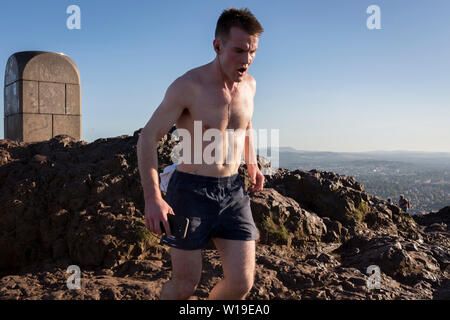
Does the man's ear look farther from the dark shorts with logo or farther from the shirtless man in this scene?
the dark shorts with logo

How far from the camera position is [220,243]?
99.5 inches

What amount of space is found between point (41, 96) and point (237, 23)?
Answer: 26.5ft

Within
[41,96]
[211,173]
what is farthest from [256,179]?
[41,96]

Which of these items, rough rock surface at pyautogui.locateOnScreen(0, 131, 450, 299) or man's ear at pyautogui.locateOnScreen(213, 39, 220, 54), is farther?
rough rock surface at pyautogui.locateOnScreen(0, 131, 450, 299)

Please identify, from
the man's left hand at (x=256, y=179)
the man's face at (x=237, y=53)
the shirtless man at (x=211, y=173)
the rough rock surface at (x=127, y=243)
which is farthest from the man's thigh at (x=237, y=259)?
the man's face at (x=237, y=53)

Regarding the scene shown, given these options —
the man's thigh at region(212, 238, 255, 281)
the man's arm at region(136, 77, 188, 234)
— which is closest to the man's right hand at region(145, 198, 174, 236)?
the man's arm at region(136, 77, 188, 234)

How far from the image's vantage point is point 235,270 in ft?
7.86

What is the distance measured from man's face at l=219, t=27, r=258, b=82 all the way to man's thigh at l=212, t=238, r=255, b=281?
107 centimetres

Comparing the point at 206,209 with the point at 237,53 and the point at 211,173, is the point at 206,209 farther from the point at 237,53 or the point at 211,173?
the point at 237,53

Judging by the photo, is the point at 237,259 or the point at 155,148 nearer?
the point at 155,148

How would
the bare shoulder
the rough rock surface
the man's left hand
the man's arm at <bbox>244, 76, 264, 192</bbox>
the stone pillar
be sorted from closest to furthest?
the bare shoulder < the man's arm at <bbox>244, 76, 264, 192</bbox> < the man's left hand < the rough rock surface < the stone pillar

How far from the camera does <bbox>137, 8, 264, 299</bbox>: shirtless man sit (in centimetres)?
231

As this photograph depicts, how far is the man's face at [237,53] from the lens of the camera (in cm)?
238

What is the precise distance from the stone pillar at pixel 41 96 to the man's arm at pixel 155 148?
7825mm
